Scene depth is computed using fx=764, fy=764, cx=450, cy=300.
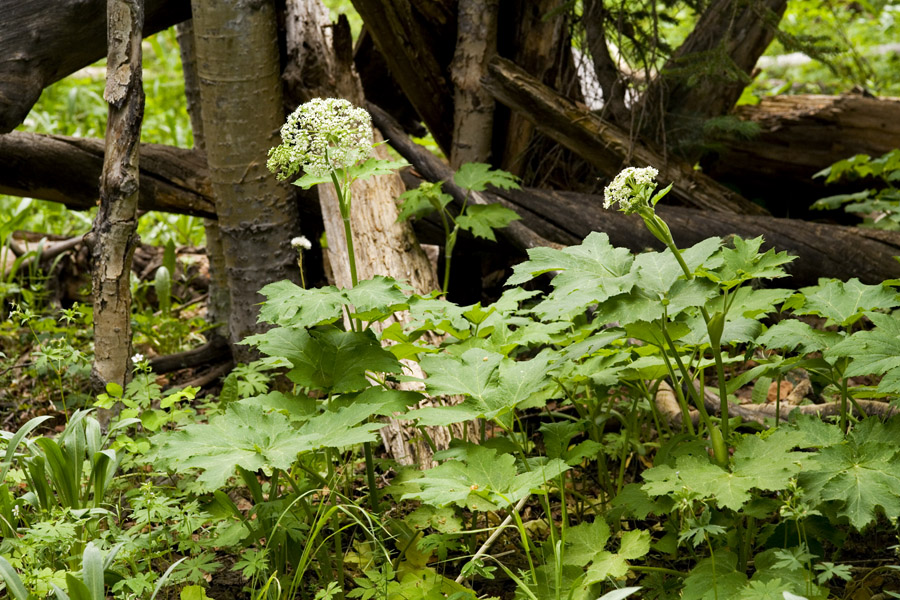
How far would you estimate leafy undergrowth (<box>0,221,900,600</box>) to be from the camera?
1764 mm

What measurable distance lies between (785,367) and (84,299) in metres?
4.07

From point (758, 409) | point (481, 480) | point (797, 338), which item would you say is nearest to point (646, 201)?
point (797, 338)

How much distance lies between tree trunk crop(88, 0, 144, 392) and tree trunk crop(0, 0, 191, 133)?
52 centimetres

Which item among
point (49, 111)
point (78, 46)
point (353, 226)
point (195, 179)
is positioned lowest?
point (353, 226)

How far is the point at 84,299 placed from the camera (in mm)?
4680

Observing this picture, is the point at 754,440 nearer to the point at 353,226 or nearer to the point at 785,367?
the point at 785,367

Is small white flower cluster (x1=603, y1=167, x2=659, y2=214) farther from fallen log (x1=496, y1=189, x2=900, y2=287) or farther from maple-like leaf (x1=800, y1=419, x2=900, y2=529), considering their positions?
fallen log (x1=496, y1=189, x2=900, y2=287)

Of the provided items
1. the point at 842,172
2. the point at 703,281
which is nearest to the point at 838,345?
the point at 703,281

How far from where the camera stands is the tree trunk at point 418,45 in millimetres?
3816

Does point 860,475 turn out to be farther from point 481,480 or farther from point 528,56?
point 528,56

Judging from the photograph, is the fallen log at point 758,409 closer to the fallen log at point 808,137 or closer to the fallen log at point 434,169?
the fallen log at point 434,169

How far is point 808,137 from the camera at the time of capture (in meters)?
4.69

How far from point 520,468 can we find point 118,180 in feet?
5.87

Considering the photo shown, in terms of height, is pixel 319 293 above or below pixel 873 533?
above
